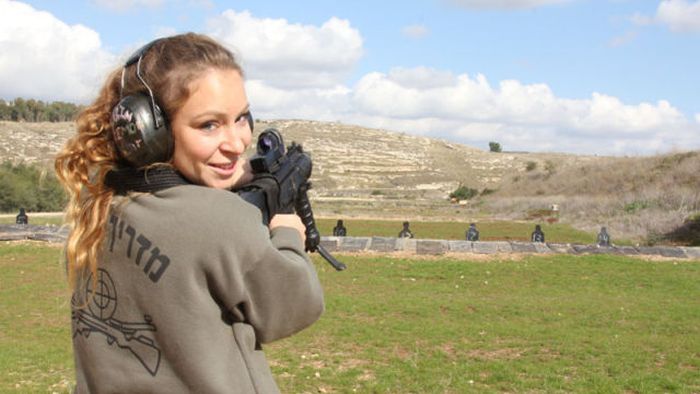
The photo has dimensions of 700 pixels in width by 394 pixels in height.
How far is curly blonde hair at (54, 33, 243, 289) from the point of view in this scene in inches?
62.4

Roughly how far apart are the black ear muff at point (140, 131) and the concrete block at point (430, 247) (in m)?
16.4

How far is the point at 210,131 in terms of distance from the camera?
162cm

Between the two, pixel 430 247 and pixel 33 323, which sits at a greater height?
pixel 430 247

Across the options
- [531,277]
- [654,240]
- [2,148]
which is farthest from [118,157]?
[2,148]

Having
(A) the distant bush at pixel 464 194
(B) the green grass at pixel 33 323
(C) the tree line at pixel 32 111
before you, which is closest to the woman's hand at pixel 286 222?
(B) the green grass at pixel 33 323

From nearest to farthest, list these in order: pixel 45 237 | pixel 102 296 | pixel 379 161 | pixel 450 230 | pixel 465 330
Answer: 1. pixel 102 296
2. pixel 465 330
3. pixel 45 237
4. pixel 450 230
5. pixel 379 161

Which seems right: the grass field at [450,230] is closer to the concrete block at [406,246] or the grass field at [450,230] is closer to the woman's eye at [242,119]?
the concrete block at [406,246]

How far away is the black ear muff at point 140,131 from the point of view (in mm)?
1525

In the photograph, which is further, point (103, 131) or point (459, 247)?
point (459, 247)

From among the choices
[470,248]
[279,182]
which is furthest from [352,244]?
[279,182]

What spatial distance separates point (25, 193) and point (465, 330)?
35343 mm

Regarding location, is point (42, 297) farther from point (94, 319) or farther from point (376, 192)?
point (376, 192)

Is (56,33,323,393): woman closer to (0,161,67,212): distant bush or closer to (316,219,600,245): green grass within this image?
(316,219,600,245): green grass

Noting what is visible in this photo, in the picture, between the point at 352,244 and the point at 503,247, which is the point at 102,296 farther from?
the point at 503,247
